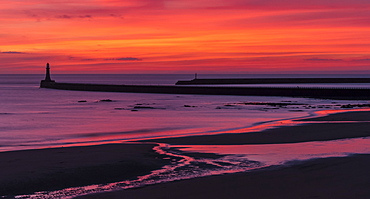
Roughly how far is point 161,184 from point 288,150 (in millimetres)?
5990

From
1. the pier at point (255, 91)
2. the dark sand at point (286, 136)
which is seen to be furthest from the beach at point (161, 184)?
the pier at point (255, 91)

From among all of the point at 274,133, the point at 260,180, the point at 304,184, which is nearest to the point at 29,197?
the point at 260,180

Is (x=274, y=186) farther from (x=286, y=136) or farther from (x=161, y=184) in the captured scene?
(x=286, y=136)

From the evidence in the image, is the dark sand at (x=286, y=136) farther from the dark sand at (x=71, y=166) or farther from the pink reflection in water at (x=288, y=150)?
the dark sand at (x=71, y=166)

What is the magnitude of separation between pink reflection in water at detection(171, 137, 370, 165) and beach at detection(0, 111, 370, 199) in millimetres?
742

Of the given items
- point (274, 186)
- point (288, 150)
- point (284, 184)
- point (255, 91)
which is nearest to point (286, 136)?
point (288, 150)

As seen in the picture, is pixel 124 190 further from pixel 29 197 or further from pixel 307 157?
pixel 307 157

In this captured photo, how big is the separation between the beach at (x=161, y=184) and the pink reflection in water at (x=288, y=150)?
74 cm

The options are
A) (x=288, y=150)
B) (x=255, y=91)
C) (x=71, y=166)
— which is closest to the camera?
(x=71, y=166)

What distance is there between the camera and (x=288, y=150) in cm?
1505

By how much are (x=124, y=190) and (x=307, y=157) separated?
5693mm

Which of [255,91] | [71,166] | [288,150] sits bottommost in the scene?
[71,166]

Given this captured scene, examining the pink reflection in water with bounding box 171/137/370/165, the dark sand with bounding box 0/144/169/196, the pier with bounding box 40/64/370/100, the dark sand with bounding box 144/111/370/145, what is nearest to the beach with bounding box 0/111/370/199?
the dark sand with bounding box 0/144/169/196

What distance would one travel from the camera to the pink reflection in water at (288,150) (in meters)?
13.6
